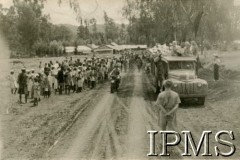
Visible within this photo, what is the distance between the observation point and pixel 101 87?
2769cm

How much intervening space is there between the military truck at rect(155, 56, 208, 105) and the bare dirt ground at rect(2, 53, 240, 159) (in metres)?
0.58

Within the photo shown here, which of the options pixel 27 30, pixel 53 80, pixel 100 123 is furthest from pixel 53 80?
pixel 27 30

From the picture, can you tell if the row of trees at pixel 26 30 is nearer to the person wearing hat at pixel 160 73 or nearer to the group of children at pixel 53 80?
the group of children at pixel 53 80

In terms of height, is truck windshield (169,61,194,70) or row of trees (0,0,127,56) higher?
row of trees (0,0,127,56)

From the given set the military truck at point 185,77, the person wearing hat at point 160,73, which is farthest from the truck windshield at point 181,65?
the person wearing hat at point 160,73

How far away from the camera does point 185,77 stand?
61.0 ft

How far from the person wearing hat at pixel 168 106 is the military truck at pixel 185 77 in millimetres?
7387

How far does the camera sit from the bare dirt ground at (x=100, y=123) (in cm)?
1088

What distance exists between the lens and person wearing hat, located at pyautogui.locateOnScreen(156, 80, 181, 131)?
10.8 meters

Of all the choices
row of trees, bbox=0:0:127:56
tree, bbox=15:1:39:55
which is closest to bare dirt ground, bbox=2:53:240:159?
row of trees, bbox=0:0:127:56

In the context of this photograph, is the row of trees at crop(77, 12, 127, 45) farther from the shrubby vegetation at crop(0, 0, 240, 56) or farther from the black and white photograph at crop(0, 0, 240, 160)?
the black and white photograph at crop(0, 0, 240, 160)

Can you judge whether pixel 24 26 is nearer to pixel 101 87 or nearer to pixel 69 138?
pixel 101 87

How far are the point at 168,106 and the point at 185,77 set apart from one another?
A: 794 centimetres

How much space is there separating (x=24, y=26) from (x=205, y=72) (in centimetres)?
4625
